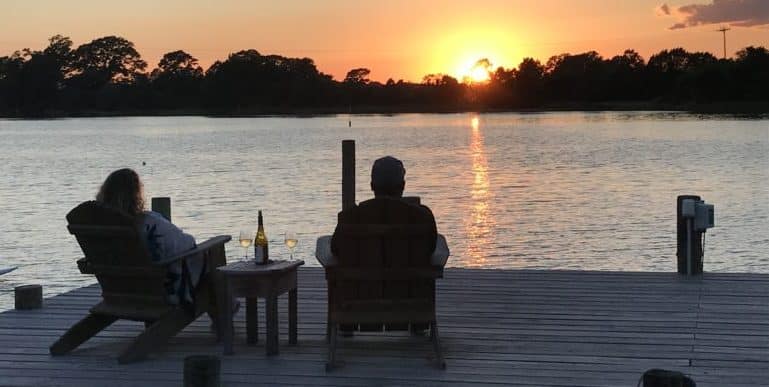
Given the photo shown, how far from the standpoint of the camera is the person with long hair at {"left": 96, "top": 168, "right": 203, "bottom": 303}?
5703mm

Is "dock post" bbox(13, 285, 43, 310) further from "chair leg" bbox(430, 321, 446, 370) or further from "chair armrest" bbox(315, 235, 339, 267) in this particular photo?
"chair leg" bbox(430, 321, 446, 370)

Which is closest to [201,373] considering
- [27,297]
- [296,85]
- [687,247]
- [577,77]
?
[27,297]

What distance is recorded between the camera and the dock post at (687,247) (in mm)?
8492

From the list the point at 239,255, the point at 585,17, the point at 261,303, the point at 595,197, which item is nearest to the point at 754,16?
the point at 585,17

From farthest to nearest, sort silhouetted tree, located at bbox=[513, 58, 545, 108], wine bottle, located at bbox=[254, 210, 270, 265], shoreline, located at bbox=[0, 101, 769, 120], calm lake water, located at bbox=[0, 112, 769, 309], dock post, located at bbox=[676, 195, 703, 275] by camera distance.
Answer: silhouetted tree, located at bbox=[513, 58, 545, 108] < shoreline, located at bbox=[0, 101, 769, 120] < calm lake water, located at bbox=[0, 112, 769, 309] < dock post, located at bbox=[676, 195, 703, 275] < wine bottle, located at bbox=[254, 210, 270, 265]

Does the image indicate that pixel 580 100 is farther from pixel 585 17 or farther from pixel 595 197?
pixel 595 197

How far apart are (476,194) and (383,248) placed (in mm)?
23146

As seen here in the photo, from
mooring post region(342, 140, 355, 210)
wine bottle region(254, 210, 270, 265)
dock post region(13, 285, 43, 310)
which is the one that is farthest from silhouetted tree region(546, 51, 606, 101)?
wine bottle region(254, 210, 270, 265)

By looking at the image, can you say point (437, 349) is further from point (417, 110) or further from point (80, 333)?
point (417, 110)

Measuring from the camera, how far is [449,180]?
34.9 metres

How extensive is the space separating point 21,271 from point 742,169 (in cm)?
2891

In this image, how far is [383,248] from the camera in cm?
566

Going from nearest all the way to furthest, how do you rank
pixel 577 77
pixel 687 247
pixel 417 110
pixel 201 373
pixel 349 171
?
pixel 201 373, pixel 687 247, pixel 349 171, pixel 577 77, pixel 417 110

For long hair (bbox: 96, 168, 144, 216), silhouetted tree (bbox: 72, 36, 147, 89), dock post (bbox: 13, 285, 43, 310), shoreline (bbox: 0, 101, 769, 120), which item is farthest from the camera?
silhouetted tree (bbox: 72, 36, 147, 89)
